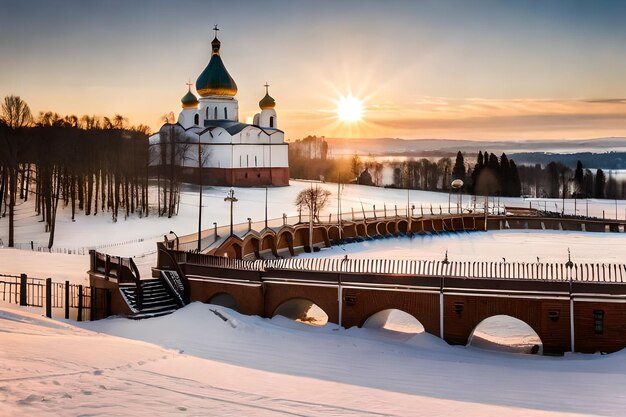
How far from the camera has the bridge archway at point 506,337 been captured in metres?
22.1

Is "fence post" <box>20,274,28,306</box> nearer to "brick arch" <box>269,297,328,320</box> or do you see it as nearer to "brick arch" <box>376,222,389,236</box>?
"brick arch" <box>269,297,328,320</box>

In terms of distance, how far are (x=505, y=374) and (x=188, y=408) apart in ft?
31.2

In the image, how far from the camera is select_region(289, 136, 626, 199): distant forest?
11131cm

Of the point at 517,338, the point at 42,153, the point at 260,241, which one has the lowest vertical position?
the point at 517,338

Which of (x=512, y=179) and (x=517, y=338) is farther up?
(x=512, y=179)

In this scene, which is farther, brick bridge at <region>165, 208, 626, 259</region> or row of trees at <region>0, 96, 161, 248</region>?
row of trees at <region>0, 96, 161, 248</region>

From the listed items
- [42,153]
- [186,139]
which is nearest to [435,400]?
[42,153]

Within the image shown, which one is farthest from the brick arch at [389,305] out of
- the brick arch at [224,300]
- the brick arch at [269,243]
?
the brick arch at [269,243]

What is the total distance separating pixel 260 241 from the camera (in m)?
40.0

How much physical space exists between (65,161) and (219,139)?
2886 centimetres

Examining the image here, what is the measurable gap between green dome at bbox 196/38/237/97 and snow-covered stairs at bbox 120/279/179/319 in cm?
5113

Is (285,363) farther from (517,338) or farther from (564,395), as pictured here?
(517,338)

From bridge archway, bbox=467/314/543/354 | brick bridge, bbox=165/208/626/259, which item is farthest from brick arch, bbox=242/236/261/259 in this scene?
bridge archway, bbox=467/314/543/354

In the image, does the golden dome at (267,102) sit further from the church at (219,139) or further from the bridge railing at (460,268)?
the bridge railing at (460,268)
